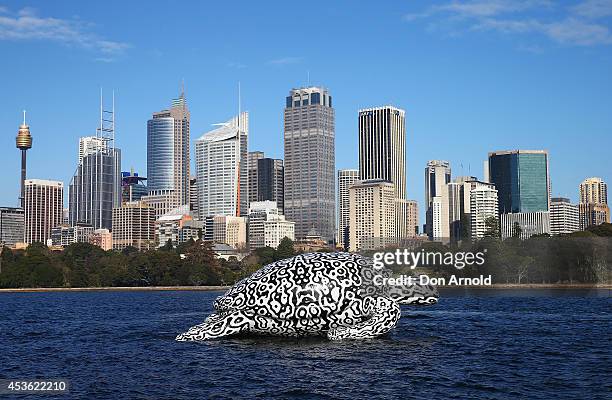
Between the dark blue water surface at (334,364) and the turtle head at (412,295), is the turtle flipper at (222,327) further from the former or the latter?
the turtle head at (412,295)

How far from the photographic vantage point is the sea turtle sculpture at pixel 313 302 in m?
23.3

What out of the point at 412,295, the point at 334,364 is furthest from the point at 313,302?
the point at 412,295

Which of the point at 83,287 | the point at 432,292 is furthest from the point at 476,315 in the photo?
the point at 83,287

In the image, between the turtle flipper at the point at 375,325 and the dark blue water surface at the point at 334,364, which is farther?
the turtle flipper at the point at 375,325

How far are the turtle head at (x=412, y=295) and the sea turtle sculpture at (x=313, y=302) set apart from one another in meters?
0.88

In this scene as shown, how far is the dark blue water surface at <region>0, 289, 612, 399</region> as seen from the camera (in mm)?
17453

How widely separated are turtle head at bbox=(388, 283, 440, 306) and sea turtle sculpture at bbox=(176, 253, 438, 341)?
0.88m

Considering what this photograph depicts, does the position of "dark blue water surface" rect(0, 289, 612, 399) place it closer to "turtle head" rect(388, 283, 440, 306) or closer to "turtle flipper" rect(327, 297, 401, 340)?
"turtle flipper" rect(327, 297, 401, 340)

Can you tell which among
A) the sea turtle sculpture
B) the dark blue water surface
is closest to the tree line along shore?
the dark blue water surface

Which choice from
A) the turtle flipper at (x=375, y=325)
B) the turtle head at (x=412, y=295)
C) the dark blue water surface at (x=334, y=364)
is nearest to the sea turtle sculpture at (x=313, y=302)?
the turtle flipper at (x=375, y=325)

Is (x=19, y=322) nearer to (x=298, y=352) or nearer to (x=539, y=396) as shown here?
(x=298, y=352)

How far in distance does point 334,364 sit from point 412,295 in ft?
19.7

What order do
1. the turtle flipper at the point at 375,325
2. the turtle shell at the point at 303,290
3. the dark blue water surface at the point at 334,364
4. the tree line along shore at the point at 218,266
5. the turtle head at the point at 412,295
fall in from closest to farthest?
the dark blue water surface at the point at 334,364 → the turtle shell at the point at 303,290 → the turtle flipper at the point at 375,325 → the turtle head at the point at 412,295 → the tree line along shore at the point at 218,266

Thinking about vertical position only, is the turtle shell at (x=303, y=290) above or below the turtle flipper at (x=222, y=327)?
above
